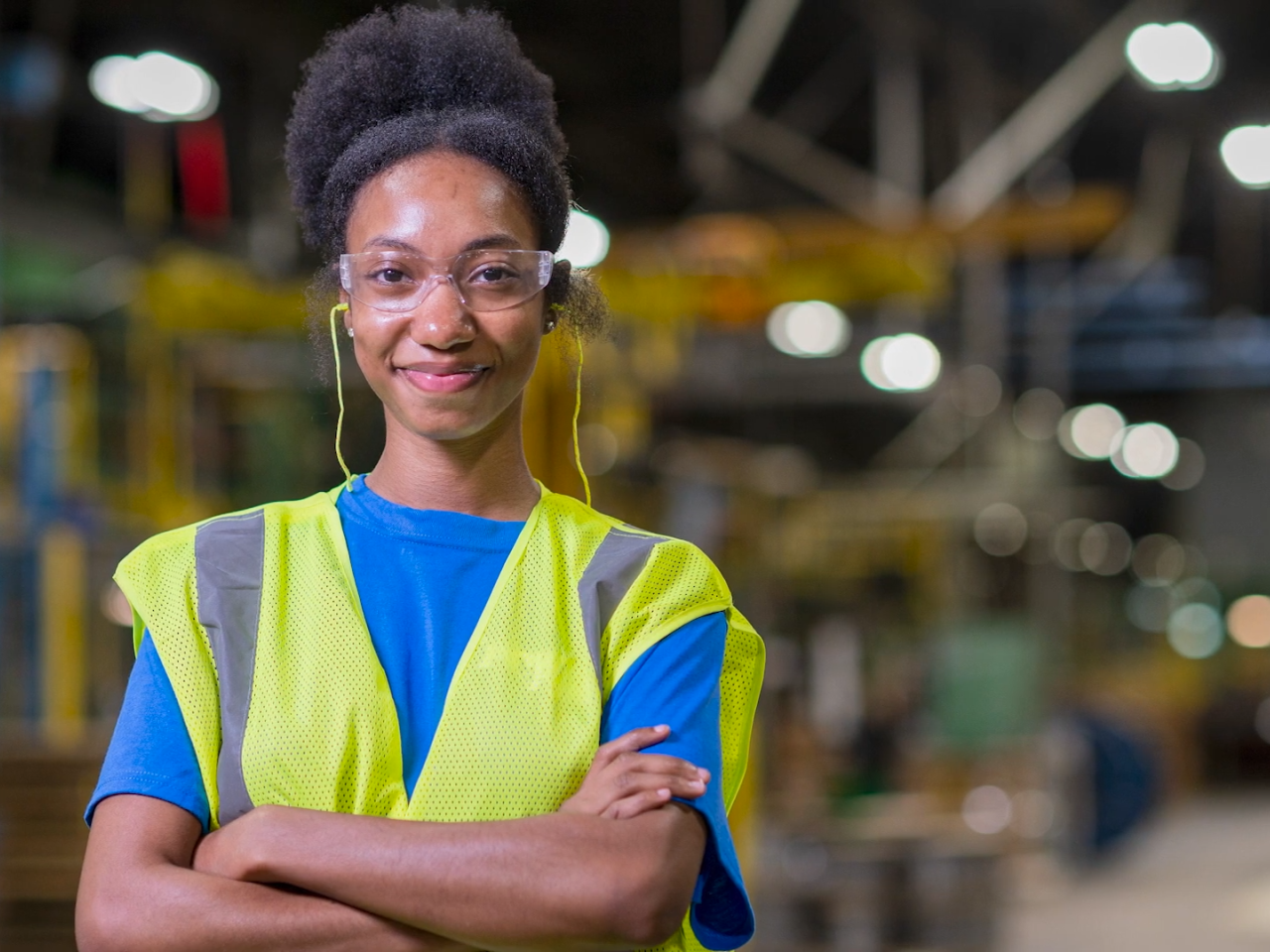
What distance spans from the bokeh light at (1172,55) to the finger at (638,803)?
234 inches

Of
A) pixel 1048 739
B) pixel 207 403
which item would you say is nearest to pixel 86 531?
pixel 207 403

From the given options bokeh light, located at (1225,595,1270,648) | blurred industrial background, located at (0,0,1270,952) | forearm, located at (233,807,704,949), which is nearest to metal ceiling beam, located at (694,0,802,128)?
blurred industrial background, located at (0,0,1270,952)

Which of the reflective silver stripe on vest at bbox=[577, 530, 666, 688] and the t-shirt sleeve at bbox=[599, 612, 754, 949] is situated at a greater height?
the reflective silver stripe on vest at bbox=[577, 530, 666, 688]

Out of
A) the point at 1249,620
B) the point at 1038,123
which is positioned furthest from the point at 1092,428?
the point at 1038,123

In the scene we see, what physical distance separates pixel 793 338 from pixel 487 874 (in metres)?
7.64

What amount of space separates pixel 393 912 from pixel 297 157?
73 centimetres

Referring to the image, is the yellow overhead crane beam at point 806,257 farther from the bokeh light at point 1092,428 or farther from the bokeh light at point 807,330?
the bokeh light at point 1092,428

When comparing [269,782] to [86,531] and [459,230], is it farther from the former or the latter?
[86,531]

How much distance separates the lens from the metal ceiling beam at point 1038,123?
7980mm

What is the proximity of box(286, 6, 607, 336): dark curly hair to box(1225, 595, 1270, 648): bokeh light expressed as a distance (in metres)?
19.2

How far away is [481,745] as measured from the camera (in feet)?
4.43

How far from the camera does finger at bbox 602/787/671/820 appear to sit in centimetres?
130

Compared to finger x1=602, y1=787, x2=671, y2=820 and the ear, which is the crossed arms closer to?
finger x1=602, y1=787, x2=671, y2=820

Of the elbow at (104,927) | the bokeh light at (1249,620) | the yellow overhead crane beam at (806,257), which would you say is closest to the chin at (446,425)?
the elbow at (104,927)
